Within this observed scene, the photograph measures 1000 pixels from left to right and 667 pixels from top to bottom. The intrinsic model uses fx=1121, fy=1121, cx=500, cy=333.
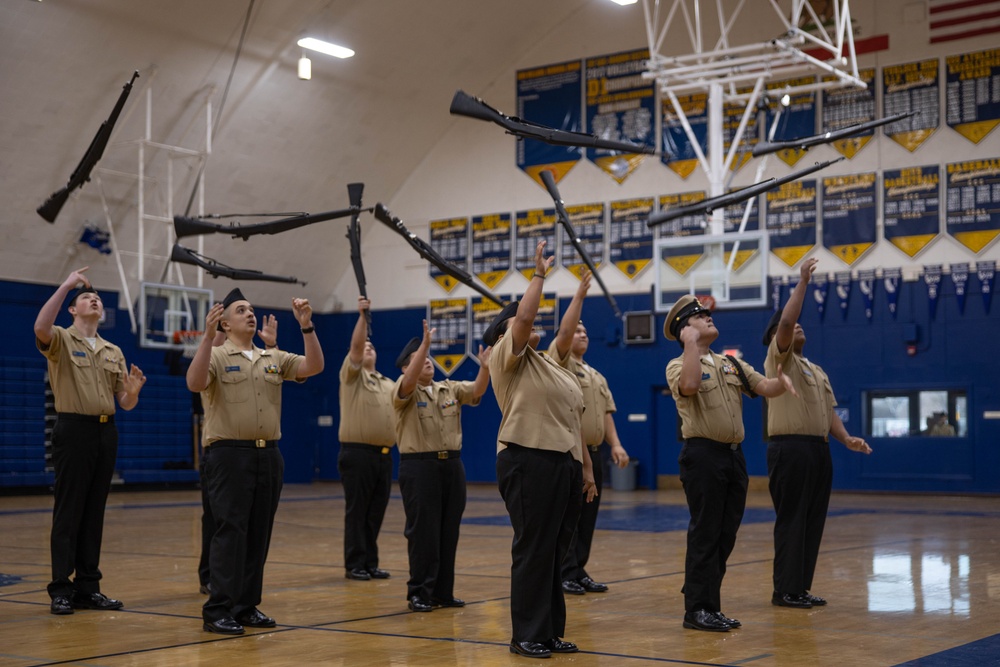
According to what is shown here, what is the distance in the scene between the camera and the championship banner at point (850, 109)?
840 inches

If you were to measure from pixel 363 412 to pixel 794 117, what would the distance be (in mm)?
14863

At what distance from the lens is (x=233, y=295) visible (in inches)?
300

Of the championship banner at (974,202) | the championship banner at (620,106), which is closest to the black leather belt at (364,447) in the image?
the championship banner at (974,202)

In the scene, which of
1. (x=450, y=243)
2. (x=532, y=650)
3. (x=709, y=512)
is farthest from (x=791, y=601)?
(x=450, y=243)

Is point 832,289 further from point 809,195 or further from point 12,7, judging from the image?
point 12,7

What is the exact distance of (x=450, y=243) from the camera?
86.9 feet

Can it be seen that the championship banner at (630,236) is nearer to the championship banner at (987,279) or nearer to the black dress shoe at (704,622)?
the championship banner at (987,279)

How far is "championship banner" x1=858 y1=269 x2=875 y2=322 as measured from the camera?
2117cm

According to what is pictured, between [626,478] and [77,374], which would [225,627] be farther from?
[626,478]

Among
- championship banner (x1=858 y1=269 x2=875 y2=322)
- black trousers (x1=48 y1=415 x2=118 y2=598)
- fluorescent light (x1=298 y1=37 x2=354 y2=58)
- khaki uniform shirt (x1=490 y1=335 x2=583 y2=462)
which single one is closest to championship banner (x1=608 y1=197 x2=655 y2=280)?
championship banner (x1=858 y1=269 x2=875 y2=322)

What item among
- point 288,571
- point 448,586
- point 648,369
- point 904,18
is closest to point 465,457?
point 648,369

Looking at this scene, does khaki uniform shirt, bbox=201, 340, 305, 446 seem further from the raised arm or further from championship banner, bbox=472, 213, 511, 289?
championship banner, bbox=472, 213, 511, 289

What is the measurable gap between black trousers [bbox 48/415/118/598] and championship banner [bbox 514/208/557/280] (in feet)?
57.0

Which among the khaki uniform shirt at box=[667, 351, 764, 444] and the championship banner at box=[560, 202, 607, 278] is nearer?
the khaki uniform shirt at box=[667, 351, 764, 444]
